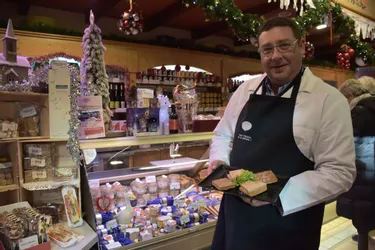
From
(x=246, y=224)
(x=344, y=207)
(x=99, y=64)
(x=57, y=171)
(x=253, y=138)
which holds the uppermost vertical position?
(x=99, y=64)

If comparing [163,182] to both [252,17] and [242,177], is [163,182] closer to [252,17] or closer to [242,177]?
[242,177]

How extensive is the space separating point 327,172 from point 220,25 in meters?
5.94

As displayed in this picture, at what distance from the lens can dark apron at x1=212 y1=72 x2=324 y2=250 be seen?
1473mm

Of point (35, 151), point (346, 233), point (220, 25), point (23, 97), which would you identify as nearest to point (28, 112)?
point (23, 97)

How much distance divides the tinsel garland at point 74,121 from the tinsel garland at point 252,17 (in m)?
1.88

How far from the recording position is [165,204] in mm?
2799

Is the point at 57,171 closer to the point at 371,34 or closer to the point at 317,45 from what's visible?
the point at 371,34

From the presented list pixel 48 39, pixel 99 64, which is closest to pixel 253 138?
pixel 99 64

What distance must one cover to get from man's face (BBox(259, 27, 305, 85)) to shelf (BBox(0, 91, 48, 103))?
4.56ft

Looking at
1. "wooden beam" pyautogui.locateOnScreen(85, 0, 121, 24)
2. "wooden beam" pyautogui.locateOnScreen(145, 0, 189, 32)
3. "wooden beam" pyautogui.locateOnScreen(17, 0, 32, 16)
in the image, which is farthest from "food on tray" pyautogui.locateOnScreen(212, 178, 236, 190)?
"wooden beam" pyautogui.locateOnScreen(17, 0, 32, 16)

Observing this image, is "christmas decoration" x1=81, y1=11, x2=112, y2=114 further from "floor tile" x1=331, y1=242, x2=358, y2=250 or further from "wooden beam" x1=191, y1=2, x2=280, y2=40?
"wooden beam" x1=191, y1=2, x2=280, y2=40

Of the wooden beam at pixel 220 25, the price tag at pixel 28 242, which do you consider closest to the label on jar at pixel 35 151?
the price tag at pixel 28 242

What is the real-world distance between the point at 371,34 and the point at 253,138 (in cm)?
562

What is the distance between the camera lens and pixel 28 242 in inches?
61.3
